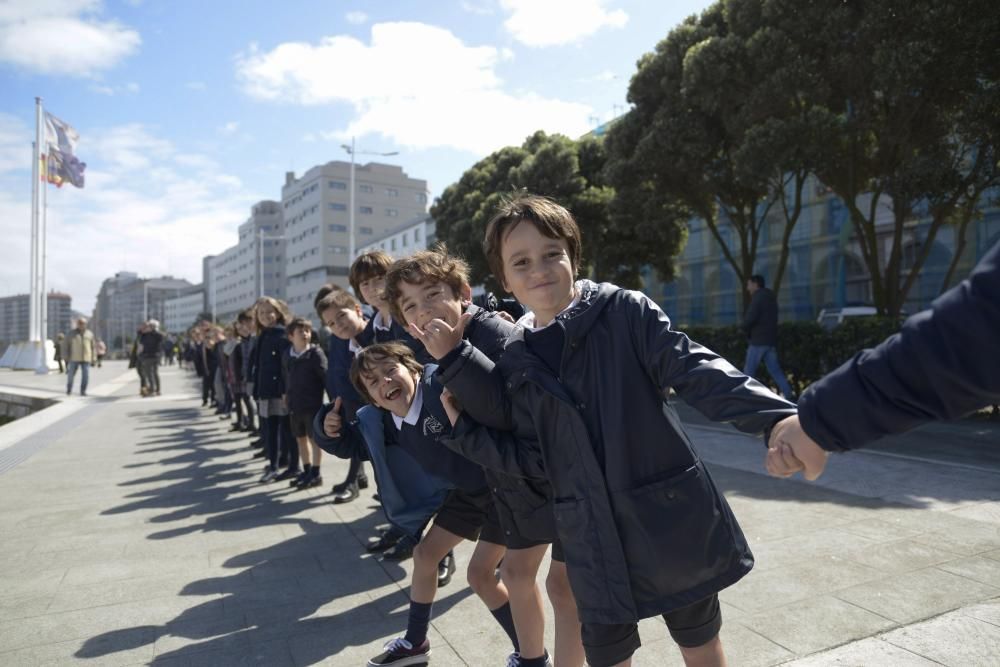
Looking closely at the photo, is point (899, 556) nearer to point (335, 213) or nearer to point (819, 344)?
point (819, 344)

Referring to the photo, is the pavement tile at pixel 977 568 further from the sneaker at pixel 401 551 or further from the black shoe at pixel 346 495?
the black shoe at pixel 346 495

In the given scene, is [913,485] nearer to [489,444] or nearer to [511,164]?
[489,444]

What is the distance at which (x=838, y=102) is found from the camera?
1278cm

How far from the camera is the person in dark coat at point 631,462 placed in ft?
5.65

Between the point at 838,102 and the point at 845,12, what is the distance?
1910 millimetres

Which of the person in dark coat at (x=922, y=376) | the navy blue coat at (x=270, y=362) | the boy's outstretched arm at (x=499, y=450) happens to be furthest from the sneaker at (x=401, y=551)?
the person in dark coat at (x=922, y=376)

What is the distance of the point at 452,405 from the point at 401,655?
4.25ft

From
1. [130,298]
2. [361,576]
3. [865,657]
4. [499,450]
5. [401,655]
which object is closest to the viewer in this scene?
[499,450]

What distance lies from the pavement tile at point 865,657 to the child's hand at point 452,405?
1.69 m

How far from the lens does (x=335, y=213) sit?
90.6m

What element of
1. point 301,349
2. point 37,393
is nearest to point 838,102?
point 301,349

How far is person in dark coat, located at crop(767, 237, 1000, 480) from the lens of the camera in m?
1.16

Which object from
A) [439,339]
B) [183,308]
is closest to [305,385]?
[439,339]

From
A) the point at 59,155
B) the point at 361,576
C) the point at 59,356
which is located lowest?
the point at 361,576
